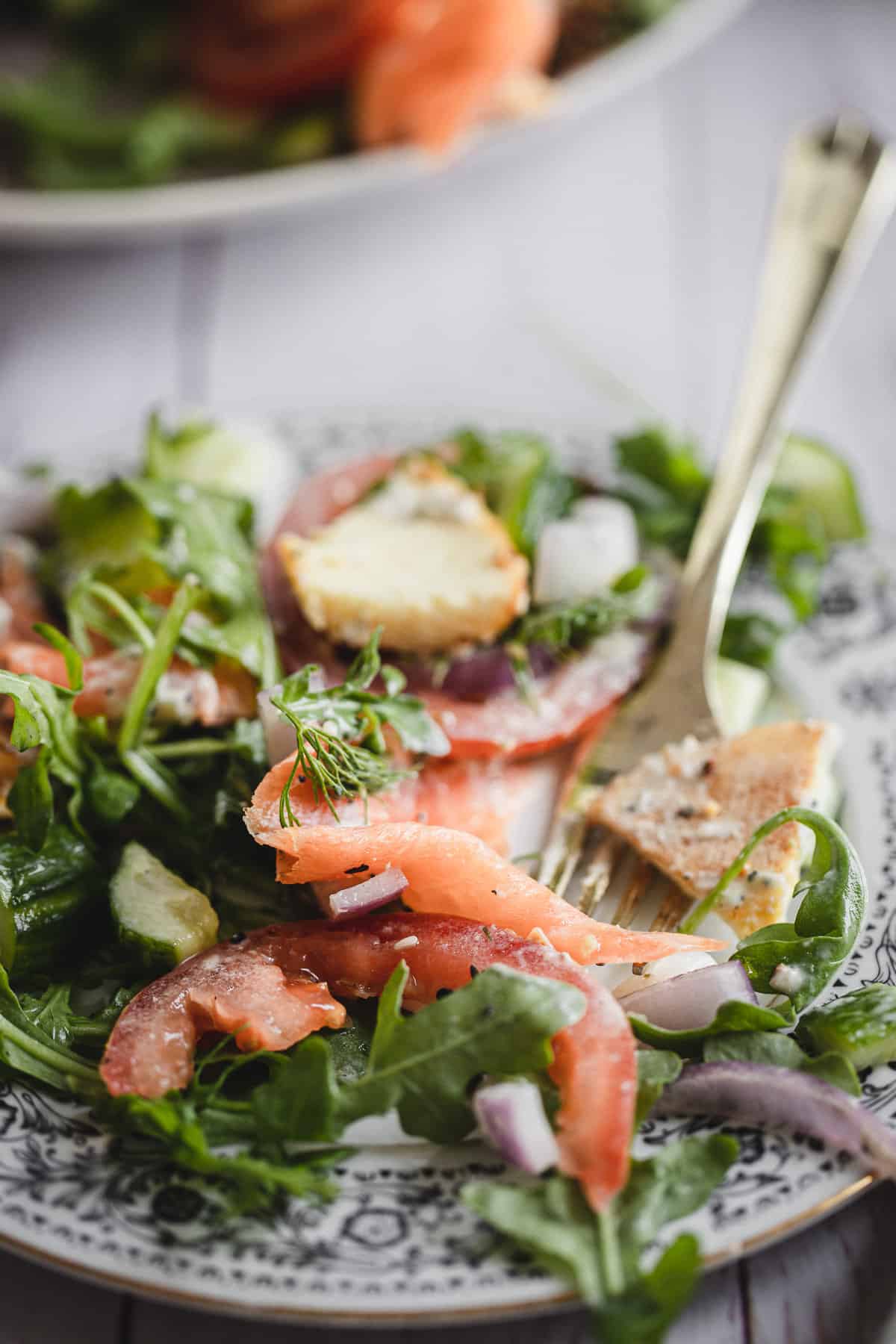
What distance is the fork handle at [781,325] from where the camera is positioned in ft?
9.24

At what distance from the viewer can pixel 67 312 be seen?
4637 mm

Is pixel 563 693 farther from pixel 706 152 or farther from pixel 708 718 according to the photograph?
pixel 706 152

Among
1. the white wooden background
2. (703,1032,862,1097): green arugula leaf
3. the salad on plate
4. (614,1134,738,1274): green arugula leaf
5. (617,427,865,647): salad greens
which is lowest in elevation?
the white wooden background

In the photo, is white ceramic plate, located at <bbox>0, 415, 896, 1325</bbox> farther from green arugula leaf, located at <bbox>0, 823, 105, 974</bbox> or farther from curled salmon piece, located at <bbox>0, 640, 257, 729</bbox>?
curled salmon piece, located at <bbox>0, 640, 257, 729</bbox>

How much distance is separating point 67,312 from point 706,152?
2.77 metres

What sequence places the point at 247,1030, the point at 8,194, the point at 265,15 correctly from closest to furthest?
the point at 247,1030, the point at 8,194, the point at 265,15

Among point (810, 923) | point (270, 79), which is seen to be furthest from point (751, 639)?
point (270, 79)

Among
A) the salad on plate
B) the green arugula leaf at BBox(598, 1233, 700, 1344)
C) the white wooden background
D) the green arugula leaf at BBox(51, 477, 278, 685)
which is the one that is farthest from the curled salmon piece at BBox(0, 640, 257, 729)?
the salad on plate

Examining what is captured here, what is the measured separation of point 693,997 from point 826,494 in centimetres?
160

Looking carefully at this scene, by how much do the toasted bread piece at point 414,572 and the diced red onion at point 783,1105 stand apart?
100 cm

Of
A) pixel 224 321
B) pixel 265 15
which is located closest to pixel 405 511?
pixel 224 321

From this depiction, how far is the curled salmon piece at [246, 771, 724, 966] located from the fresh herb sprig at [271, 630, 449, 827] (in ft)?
0.15

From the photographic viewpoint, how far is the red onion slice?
6.48 feet

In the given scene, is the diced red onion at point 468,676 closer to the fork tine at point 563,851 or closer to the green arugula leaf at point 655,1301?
the fork tine at point 563,851
